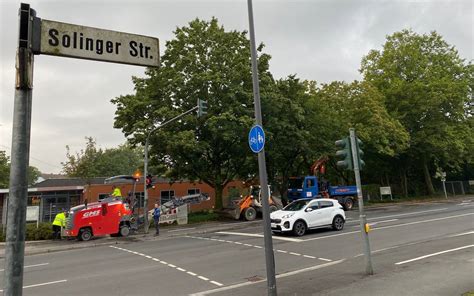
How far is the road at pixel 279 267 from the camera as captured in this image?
7.49 metres

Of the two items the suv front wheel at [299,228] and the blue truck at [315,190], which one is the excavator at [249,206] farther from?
the suv front wheel at [299,228]

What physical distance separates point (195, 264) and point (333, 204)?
359 inches

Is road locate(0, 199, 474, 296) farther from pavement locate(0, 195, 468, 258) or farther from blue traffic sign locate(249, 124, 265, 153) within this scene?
blue traffic sign locate(249, 124, 265, 153)

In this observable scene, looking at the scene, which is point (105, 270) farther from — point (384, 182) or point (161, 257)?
point (384, 182)

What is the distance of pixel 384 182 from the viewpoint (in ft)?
159

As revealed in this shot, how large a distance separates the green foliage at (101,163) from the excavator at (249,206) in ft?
29.0

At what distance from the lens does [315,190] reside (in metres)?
28.3

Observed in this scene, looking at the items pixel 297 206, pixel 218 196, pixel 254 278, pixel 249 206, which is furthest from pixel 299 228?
pixel 218 196

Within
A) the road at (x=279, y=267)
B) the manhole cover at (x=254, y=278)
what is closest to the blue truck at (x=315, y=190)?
the road at (x=279, y=267)

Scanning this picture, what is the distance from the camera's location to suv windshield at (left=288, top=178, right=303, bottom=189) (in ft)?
94.0

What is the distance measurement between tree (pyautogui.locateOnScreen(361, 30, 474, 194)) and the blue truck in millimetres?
12775

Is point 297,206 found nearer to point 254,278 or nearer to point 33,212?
point 254,278

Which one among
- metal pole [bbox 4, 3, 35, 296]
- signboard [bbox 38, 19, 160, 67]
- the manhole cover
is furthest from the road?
signboard [bbox 38, 19, 160, 67]

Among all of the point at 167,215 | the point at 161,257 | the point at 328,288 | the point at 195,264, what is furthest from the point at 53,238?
the point at 328,288
